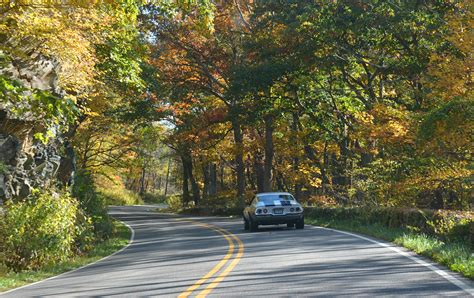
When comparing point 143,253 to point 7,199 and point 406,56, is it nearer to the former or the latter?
point 7,199

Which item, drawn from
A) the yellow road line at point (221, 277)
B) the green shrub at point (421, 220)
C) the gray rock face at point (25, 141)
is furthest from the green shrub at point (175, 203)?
the yellow road line at point (221, 277)

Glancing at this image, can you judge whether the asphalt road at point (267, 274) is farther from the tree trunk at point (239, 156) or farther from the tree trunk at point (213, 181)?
the tree trunk at point (213, 181)

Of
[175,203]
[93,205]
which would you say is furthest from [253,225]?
[175,203]

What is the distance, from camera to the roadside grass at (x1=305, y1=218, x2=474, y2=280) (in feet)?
31.1

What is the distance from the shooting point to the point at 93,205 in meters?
22.2

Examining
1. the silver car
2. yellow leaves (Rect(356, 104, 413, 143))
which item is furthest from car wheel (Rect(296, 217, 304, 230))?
yellow leaves (Rect(356, 104, 413, 143))

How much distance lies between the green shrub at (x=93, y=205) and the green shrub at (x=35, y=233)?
5707mm

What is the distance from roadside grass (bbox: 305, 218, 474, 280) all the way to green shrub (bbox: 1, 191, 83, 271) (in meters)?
9.21

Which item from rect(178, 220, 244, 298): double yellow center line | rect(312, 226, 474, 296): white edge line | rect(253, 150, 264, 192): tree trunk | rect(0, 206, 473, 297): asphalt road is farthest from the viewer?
rect(253, 150, 264, 192): tree trunk

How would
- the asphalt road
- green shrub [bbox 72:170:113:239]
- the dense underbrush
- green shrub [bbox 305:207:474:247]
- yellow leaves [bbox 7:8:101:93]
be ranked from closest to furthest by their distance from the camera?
1. the asphalt road
2. yellow leaves [bbox 7:8:101:93]
3. the dense underbrush
4. green shrub [bbox 305:207:474:247]
5. green shrub [bbox 72:170:113:239]

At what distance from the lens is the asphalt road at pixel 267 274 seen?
786cm

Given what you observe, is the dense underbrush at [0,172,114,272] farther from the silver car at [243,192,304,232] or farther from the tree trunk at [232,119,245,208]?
the tree trunk at [232,119,245,208]

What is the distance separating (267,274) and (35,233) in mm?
7525

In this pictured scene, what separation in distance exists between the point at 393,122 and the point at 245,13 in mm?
16694
